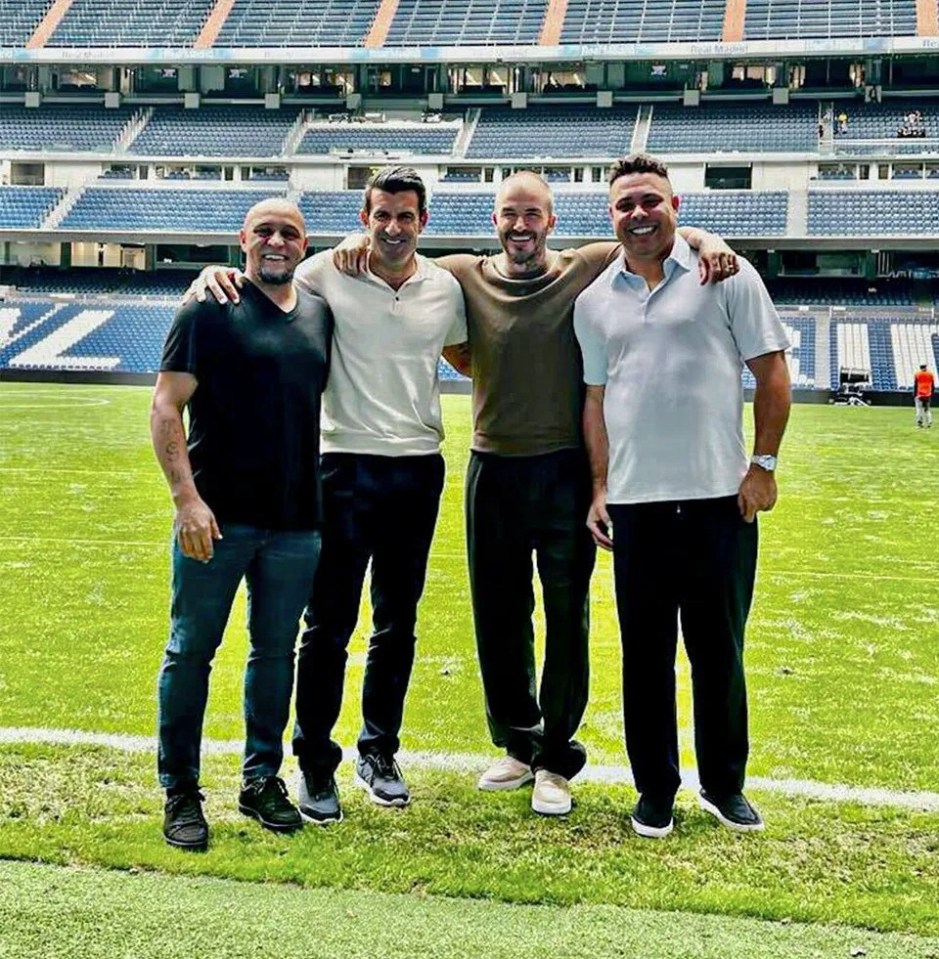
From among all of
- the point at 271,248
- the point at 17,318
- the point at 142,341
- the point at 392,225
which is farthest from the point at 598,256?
the point at 17,318

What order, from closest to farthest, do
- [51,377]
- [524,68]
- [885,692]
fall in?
[885,692]
[51,377]
[524,68]

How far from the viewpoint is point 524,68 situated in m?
44.6

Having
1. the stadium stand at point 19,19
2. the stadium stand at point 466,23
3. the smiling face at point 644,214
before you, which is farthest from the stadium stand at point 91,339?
the smiling face at point 644,214

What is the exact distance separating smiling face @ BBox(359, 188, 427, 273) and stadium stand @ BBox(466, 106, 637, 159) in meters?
37.7

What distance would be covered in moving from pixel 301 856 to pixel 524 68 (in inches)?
1765

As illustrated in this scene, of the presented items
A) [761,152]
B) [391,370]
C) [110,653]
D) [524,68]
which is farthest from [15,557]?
[524,68]

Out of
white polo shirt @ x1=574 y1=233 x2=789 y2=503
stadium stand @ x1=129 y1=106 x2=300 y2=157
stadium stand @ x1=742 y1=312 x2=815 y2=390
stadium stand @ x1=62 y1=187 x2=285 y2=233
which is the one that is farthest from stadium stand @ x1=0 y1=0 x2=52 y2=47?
white polo shirt @ x1=574 y1=233 x2=789 y2=503

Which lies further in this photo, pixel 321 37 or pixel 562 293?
pixel 321 37

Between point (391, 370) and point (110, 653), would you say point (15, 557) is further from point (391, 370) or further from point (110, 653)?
point (391, 370)

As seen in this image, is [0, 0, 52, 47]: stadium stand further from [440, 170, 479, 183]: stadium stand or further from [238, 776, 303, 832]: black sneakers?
[238, 776, 303, 832]: black sneakers

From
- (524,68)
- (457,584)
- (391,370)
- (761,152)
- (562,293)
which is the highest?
(524,68)

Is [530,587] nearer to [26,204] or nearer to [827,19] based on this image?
[26,204]

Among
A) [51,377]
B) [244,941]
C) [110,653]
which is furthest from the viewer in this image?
[51,377]

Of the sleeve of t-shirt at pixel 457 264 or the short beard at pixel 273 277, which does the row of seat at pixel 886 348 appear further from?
the short beard at pixel 273 277
